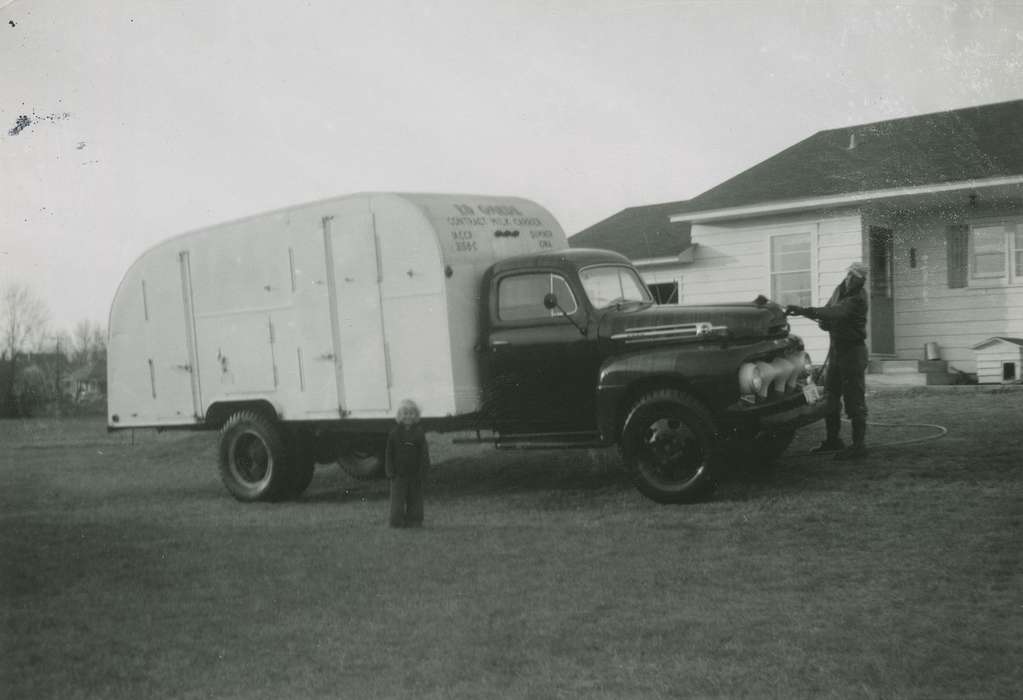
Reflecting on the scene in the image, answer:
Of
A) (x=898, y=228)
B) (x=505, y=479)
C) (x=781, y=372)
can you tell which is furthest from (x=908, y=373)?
(x=781, y=372)

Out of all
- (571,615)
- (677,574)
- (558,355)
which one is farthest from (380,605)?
(558,355)

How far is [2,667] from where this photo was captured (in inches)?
203

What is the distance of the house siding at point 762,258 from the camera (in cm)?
1664

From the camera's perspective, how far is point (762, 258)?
1777cm

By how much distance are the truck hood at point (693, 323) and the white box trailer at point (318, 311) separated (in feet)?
4.82

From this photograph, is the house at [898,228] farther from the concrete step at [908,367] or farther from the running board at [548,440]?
the running board at [548,440]

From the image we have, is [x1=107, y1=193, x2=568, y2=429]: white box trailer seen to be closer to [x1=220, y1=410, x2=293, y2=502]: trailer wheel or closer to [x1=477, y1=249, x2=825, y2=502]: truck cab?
[x1=220, y1=410, x2=293, y2=502]: trailer wheel

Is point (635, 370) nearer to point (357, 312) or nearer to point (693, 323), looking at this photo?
point (693, 323)

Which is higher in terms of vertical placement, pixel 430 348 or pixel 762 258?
pixel 762 258

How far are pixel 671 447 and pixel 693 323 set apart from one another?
107 centimetres

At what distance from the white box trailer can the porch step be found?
704cm

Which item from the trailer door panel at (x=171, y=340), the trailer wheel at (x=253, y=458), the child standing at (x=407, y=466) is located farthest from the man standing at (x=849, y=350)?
the trailer door panel at (x=171, y=340)

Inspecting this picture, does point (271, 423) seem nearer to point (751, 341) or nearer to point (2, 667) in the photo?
point (751, 341)

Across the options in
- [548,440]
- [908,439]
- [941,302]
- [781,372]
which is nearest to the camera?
[781,372]
